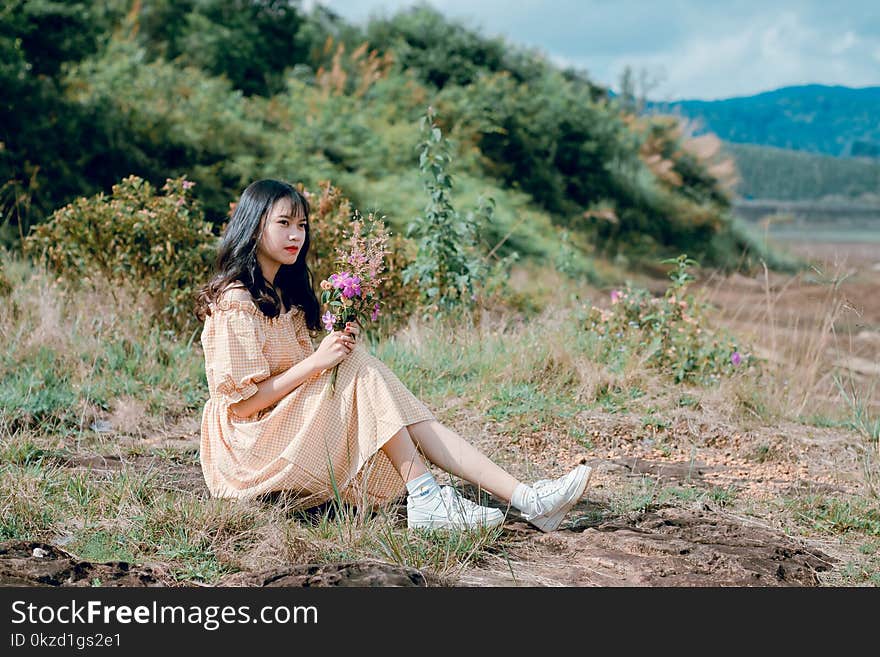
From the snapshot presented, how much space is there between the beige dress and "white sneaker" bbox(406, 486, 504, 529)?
0.17 meters

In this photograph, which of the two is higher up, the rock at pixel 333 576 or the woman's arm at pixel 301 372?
the woman's arm at pixel 301 372

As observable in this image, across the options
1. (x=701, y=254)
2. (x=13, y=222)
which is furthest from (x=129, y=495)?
(x=701, y=254)

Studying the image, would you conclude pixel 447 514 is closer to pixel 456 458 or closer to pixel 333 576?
pixel 456 458

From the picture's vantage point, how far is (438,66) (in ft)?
45.4

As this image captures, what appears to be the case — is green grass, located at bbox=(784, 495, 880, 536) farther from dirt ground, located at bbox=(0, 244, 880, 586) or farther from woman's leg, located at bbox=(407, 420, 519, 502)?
woman's leg, located at bbox=(407, 420, 519, 502)

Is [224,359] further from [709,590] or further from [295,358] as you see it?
[709,590]

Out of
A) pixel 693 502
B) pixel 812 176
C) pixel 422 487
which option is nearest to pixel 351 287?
pixel 422 487

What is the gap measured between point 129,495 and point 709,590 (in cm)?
187

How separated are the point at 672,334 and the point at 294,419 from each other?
2.80 m

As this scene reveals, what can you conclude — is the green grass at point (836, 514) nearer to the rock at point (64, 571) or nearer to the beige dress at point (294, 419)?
the beige dress at point (294, 419)

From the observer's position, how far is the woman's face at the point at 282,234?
3010 millimetres

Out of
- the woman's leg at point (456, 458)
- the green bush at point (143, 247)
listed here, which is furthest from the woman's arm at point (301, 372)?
the green bush at point (143, 247)

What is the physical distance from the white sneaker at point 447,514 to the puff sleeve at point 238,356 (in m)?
0.63

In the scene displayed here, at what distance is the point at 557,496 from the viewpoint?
9.71 ft
